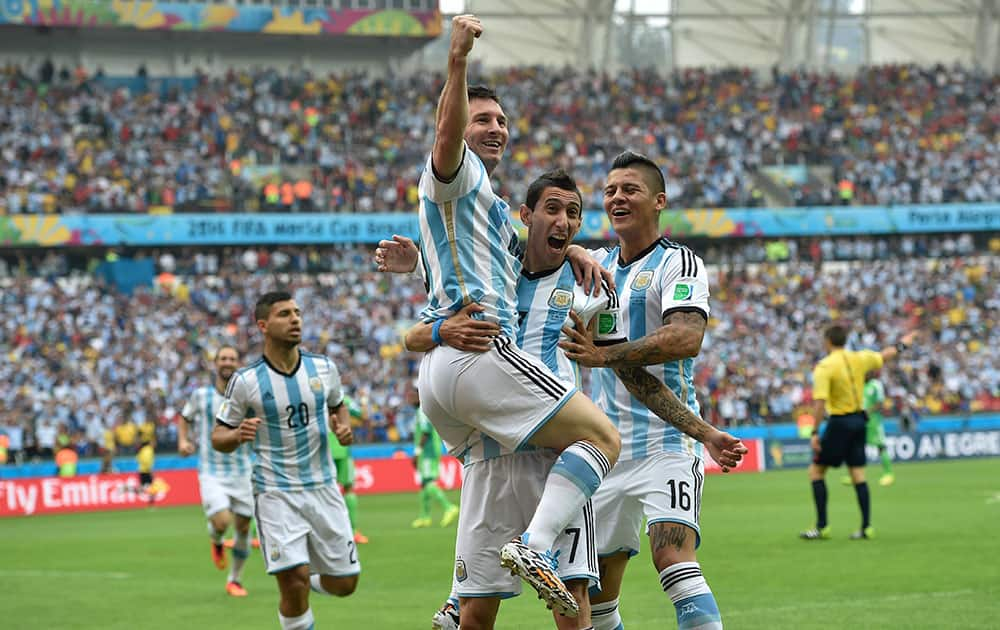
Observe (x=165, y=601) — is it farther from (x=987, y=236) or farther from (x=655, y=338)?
(x=987, y=236)

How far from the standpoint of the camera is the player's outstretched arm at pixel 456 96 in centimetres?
550

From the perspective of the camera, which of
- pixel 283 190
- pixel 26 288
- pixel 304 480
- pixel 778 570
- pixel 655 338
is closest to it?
pixel 655 338

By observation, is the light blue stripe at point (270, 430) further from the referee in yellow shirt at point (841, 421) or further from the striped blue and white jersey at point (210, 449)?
the referee in yellow shirt at point (841, 421)

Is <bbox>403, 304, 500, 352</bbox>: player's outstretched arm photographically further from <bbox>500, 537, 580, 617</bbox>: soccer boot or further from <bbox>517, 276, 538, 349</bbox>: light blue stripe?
<bbox>500, 537, 580, 617</bbox>: soccer boot

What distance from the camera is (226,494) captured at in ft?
48.2

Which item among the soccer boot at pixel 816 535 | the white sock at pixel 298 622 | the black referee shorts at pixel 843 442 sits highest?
the white sock at pixel 298 622

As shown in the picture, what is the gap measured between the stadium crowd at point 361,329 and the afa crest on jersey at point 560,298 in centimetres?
2498

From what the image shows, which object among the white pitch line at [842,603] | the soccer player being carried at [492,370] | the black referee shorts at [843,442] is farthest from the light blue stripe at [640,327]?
the black referee shorts at [843,442]

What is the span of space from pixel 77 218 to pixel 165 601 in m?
26.1

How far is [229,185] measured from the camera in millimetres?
40344

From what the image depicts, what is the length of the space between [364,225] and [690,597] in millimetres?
33651

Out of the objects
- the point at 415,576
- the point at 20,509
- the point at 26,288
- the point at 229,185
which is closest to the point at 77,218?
the point at 26,288

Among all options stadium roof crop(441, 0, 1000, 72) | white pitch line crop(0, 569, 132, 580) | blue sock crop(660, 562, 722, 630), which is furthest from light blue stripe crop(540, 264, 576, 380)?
stadium roof crop(441, 0, 1000, 72)

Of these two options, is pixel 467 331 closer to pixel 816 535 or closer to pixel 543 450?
pixel 543 450
